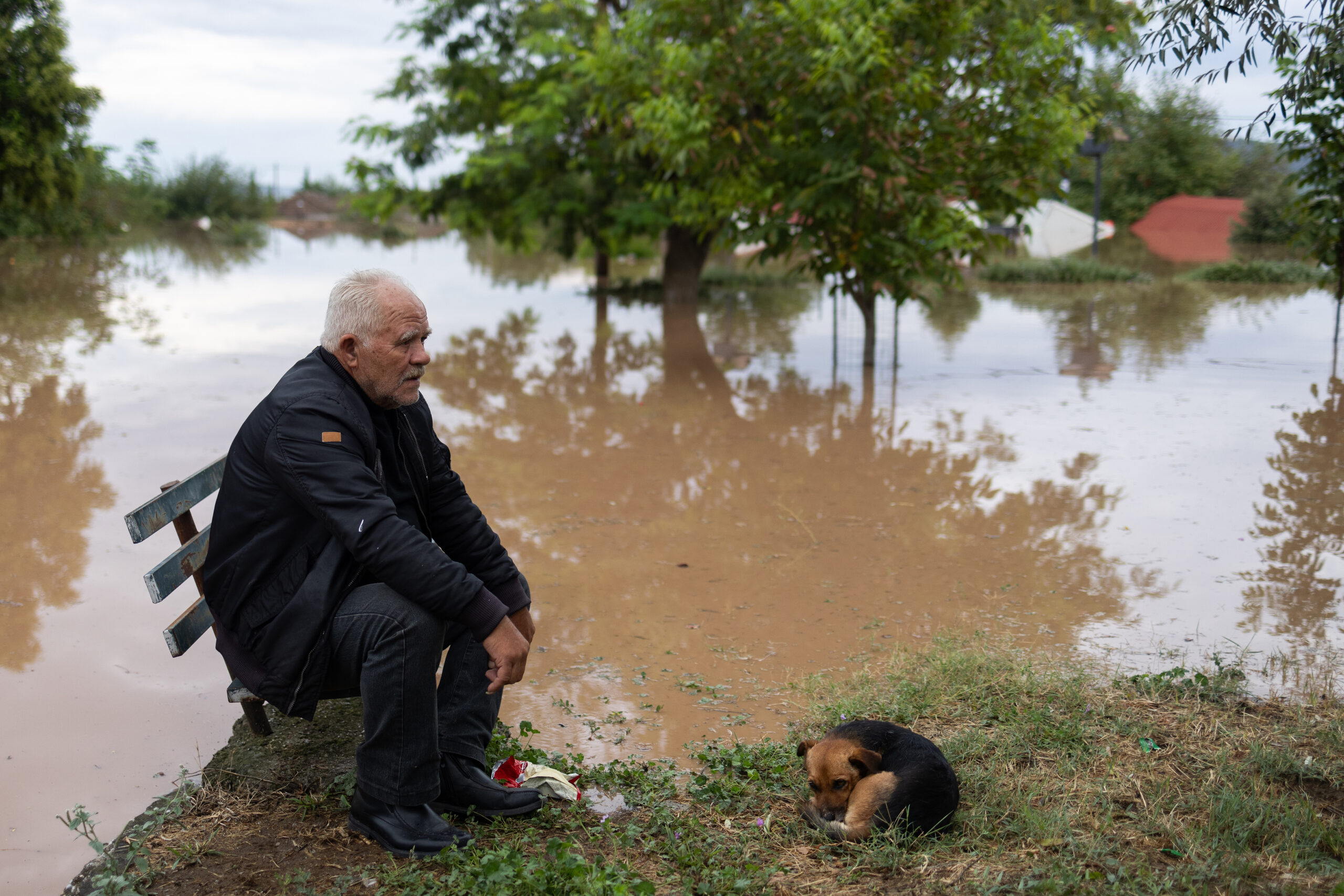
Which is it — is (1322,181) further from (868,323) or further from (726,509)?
(726,509)

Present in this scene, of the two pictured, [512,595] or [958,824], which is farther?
[512,595]

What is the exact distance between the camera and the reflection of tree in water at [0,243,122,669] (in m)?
5.51

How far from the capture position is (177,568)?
12.0 ft

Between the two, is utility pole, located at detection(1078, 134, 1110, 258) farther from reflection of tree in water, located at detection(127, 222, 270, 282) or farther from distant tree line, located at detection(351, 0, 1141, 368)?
reflection of tree in water, located at detection(127, 222, 270, 282)

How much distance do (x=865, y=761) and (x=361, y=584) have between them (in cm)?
156

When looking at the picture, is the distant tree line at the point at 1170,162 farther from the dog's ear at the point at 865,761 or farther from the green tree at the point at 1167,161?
the dog's ear at the point at 865,761

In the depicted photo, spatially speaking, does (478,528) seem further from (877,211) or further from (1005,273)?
(1005,273)

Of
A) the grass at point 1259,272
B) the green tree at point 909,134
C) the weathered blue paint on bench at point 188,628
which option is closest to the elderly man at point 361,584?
the weathered blue paint on bench at point 188,628

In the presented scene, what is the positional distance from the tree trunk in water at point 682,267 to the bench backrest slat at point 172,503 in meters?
15.9

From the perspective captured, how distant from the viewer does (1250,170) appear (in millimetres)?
37844

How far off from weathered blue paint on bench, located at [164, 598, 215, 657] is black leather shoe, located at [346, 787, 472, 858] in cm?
77

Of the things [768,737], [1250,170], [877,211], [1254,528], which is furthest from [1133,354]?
[1250,170]

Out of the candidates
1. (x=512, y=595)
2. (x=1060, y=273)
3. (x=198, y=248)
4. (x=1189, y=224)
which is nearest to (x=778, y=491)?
(x=512, y=595)

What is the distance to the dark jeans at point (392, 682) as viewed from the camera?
306 centimetres
